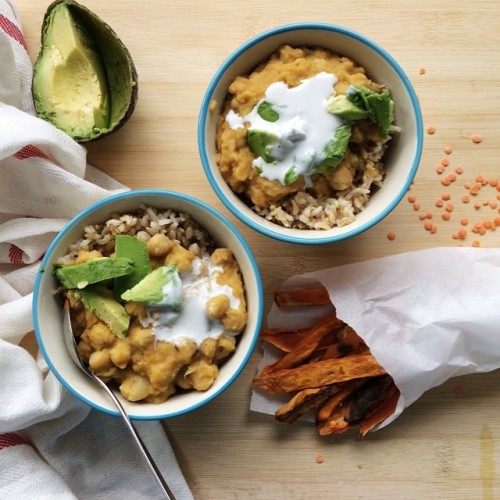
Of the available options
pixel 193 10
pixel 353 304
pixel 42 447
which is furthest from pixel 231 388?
pixel 193 10

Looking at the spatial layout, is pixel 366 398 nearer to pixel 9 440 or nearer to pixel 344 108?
pixel 344 108

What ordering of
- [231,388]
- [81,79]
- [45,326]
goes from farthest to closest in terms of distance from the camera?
[231,388] < [81,79] < [45,326]

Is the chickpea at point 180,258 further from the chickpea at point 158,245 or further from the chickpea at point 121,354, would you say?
the chickpea at point 121,354

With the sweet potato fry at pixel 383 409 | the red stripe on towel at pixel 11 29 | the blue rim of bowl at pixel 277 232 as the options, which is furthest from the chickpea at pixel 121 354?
the red stripe on towel at pixel 11 29

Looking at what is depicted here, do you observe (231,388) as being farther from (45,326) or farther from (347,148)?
(347,148)

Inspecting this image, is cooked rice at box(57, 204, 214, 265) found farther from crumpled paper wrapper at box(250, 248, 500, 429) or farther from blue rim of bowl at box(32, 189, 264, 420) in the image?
crumpled paper wrapper at box(250, 248, 500, 429)

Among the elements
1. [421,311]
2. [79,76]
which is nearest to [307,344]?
[421,311]
